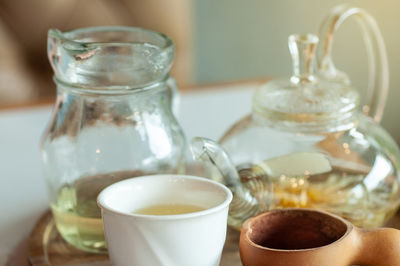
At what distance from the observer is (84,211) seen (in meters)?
0.53

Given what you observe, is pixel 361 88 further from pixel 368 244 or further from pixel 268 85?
pixel 368 244

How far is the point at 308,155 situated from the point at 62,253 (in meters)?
0.23

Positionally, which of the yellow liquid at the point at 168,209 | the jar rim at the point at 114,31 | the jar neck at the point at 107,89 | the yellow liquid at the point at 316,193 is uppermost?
the jar rim at the point at 114,31

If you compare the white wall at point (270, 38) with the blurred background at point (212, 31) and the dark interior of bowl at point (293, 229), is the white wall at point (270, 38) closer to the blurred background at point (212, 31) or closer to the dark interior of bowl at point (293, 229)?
the blurred background at point (212, 31)

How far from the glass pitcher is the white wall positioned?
2.10 ft

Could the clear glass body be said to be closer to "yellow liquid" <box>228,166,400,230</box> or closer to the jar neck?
"yellow liquid" <box>228,166,400,230</box>

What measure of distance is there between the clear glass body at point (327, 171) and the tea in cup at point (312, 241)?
2.3 inches

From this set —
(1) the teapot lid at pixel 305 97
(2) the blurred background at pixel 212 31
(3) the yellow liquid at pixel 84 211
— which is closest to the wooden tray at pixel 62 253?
(3) the yellow liquid at pixel 84 211

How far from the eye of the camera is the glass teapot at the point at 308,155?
532mm

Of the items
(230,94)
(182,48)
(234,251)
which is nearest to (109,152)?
(234,251)

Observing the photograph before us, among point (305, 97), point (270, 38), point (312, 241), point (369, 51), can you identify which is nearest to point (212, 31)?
point (270, 38)

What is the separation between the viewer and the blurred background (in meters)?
1.21

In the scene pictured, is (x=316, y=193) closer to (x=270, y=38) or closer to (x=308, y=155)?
(x=308, y=155)

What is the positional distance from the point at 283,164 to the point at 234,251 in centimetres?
8
